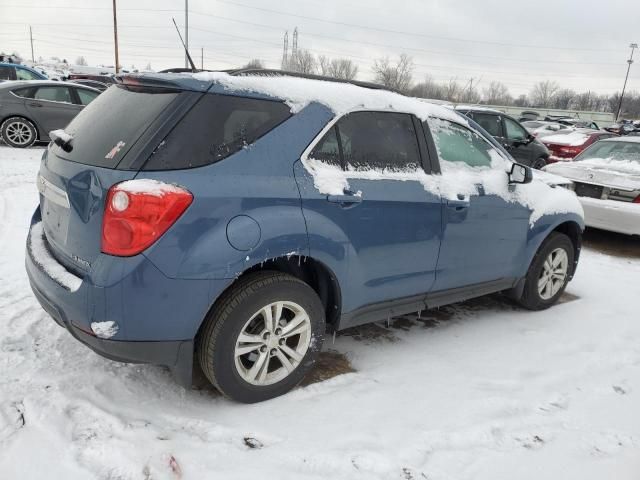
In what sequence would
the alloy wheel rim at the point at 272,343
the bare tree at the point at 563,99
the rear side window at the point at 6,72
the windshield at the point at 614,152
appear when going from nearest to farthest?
the alloy wheel rim at the point at 272,343 → the windshield at the point at 614,152 → the rear side window at the point at 6,72 → the bare tree at the point at 563,99

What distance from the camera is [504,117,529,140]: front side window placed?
39.9 ft

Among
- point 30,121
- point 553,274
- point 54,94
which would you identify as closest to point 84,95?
point 54,94

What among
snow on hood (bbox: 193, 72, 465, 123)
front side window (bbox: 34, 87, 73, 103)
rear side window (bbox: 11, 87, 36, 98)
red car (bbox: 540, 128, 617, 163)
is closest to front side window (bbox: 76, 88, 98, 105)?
front side window (bbox: 34, 87, 73, 103)

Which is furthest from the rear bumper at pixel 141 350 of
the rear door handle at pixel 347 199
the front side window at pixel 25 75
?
the front side window at pixel 25 75

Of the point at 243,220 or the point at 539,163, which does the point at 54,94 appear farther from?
the point at 539,163

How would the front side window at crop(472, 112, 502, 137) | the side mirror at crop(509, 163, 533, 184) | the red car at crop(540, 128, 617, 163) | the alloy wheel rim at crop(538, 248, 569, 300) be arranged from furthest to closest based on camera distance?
1. the red car at crop(540, 128, 617, 163)
2. the front side window at crop(472, 112, 502, 137)
3. the alloy wheel rim at crop(538, 248, 569, 300)
4. the side mirror at crop(509, 163, 533, 184)

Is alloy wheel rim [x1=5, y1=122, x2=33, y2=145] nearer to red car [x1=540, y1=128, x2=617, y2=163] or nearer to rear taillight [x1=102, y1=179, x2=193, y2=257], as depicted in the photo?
rear taillight [x1=102, y1=179, x2=193, y2=257]

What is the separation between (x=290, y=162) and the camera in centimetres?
279

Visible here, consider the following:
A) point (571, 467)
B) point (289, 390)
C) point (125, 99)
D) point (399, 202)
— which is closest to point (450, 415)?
point (571, 467)

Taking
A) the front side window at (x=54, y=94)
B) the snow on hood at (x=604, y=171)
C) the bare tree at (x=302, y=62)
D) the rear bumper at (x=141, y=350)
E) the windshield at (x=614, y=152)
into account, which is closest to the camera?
the rear bumper at (x=141, y=350)

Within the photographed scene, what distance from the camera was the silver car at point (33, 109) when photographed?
1041cm

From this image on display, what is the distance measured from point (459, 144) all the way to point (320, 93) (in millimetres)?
1265

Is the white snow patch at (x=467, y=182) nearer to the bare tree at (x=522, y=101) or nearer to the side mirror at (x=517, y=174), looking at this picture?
the side mirror at (x=517, y=174)

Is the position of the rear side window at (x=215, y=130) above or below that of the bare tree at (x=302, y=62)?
below
